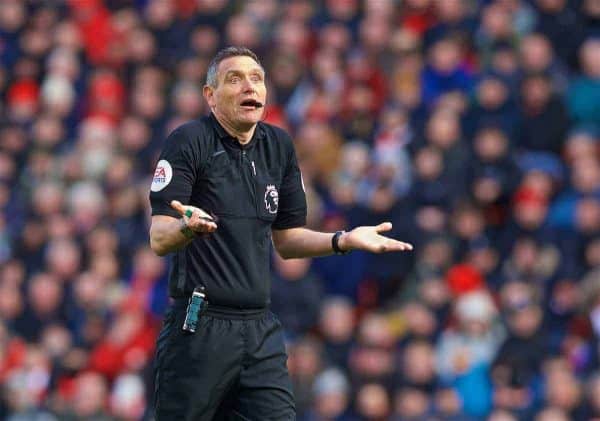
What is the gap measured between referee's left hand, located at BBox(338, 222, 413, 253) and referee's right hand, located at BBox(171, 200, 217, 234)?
71 centimetres

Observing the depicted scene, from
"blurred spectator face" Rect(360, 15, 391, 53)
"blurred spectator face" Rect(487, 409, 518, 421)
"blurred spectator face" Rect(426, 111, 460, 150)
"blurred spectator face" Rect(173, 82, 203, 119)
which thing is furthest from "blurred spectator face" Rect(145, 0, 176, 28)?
"blurred spectator face" Rect(487, 409, 518, 421)

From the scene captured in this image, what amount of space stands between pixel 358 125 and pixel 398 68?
2.36 ft

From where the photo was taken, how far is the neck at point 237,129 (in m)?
6.18

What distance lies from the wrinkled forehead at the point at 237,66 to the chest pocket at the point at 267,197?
1.47ft

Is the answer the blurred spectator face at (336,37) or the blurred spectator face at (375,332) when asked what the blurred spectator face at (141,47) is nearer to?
the blurred spectator face at (336,37)

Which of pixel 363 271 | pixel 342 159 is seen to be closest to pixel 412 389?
pixel 363 271

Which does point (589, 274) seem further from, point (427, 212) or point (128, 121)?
point (128, 121)

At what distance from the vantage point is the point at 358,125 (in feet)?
41.7

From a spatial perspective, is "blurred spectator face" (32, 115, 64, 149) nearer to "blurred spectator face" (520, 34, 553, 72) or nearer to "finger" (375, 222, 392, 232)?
"blurred spectator face" (520, 34, 553, 72)

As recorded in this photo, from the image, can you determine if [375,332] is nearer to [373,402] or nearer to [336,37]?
[373,402]

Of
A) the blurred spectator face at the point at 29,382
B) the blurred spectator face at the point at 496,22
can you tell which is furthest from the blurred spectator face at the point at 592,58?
the blurred spectator face at the point at 29,382

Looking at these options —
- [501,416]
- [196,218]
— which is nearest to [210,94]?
[196,218]

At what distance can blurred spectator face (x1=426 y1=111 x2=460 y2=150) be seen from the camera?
38.6 ft

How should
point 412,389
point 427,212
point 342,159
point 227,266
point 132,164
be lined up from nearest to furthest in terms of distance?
point 227,266 < point 412,389 < point 427,212 < point 342,159 < point 132,164
